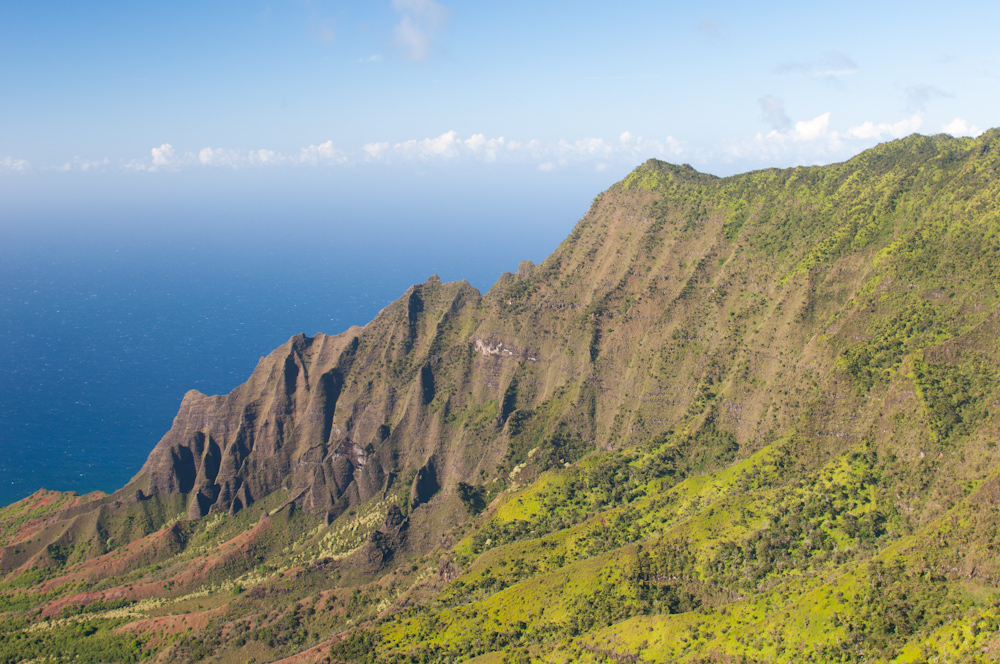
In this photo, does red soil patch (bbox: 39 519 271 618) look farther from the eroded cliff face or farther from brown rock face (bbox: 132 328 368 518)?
brown rock face (bbox: 132 328 368 518)

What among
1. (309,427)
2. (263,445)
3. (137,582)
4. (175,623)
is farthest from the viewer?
(309,427)

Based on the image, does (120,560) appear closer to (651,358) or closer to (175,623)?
(175,623)

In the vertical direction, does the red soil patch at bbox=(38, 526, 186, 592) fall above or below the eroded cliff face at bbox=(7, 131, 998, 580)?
below

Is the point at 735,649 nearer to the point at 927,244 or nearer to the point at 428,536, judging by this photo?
the point at 428,536

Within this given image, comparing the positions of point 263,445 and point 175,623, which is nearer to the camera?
point 175,623

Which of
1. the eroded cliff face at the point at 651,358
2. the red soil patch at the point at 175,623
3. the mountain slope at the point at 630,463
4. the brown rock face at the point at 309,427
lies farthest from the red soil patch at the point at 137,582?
the red soil patch at the point at 175,623

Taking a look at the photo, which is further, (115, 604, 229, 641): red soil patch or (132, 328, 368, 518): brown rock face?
(132, 328, 368, 518): brown rock face

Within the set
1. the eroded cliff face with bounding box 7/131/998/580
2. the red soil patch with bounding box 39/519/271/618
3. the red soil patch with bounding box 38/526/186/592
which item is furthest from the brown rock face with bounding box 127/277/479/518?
the red soil patch with bounding box 39/519/271/618

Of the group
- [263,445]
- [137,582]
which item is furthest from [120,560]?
[263,445]

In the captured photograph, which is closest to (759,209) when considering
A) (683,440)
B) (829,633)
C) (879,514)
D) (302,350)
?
(683,440)

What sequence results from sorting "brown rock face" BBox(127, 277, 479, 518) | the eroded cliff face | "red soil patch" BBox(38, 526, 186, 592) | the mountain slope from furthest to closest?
1. "brown rock face" BBox(127, 277, 479, 518)
2. "red soil patch" BBox(38, 526, 186, 592)
3. the eroded cliff face
4. the mountain slope

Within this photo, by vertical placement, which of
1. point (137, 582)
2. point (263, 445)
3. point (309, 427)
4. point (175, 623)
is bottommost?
point (137, 582)
